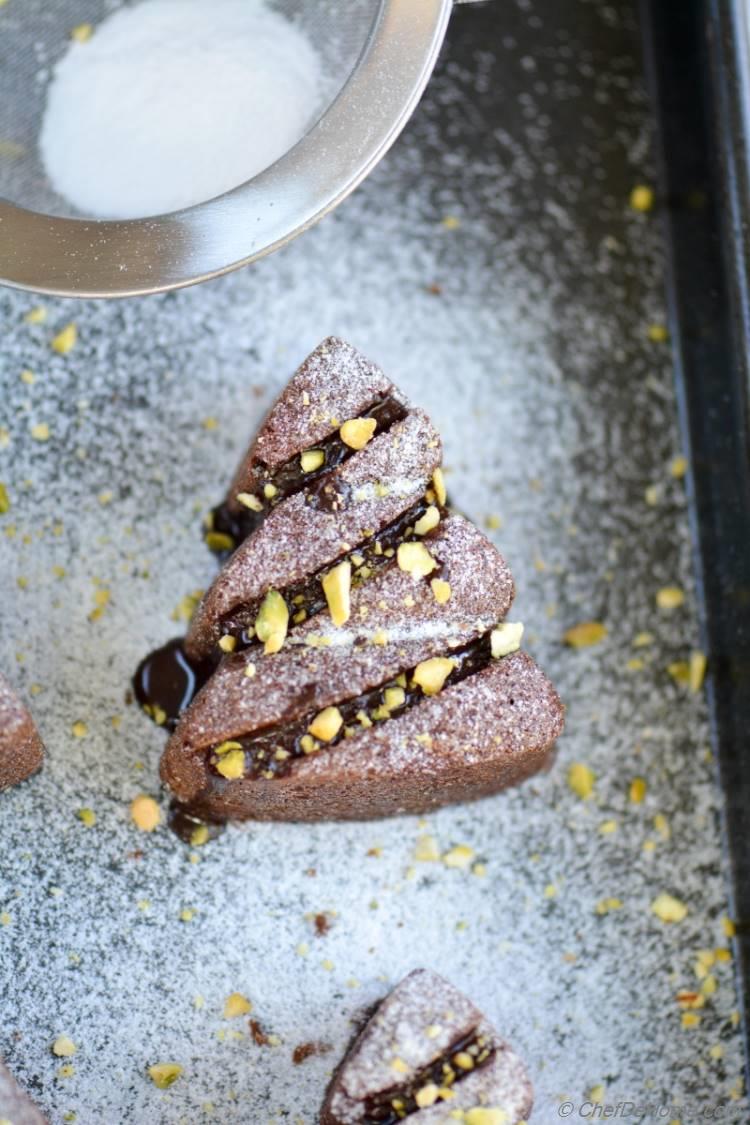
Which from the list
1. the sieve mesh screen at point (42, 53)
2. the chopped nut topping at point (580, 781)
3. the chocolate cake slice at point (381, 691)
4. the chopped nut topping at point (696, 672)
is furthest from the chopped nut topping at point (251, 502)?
the chopped nut topping at point (696, 672)

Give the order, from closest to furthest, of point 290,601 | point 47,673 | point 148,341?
point 290,601
point 47,673
point 148,341

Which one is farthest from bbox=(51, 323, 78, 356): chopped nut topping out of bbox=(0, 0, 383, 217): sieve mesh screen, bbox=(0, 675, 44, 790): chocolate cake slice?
bbox=(0, 675, 44, 790): chocolate cake slice

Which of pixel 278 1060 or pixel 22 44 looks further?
pixel 22 44

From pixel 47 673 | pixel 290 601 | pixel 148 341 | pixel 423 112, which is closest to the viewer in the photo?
pixel 290 601

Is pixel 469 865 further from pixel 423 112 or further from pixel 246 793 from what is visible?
pixel 423 112

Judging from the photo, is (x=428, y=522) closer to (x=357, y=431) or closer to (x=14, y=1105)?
(x=357, y=431)

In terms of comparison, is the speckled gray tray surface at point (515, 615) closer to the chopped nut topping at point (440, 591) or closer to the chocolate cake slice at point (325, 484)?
the chocolate cake slice at point (325, 484)

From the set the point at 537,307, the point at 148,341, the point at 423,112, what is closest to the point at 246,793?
the point at 148,341
